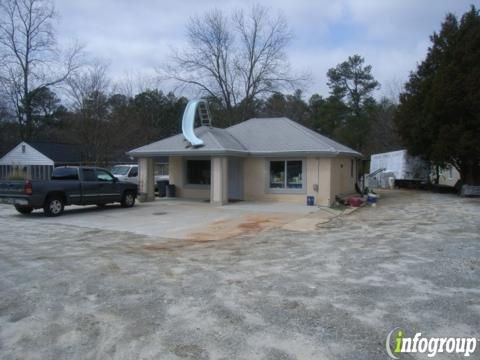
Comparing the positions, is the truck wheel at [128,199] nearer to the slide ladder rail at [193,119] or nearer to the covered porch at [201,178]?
the covered porch at [201,178]

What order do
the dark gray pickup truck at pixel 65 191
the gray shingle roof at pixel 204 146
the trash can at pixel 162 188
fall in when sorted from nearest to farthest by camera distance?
the dark gray pickup truck at pixel 65 191 < the gray shingle roof at pixel 204 146 < the trash can at pixel 162 188

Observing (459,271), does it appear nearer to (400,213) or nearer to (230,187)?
(400,213)

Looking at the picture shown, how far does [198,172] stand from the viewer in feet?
66.1

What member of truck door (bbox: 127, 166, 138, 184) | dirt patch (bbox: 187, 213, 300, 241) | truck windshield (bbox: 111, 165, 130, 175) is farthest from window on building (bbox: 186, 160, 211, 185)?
dirt patch (bbox: 187, 213, 300, 241)

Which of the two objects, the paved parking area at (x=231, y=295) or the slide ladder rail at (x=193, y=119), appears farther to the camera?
the slide ladder rail at (x=193, y=119)

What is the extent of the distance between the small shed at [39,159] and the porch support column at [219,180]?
682 inches

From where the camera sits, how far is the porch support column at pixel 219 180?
17047 mm

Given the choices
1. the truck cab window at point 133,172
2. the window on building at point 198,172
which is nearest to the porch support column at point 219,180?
the window on building at point 198,172

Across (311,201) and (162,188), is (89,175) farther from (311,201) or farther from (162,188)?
(311,201)

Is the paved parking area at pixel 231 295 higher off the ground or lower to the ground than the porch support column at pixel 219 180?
lower

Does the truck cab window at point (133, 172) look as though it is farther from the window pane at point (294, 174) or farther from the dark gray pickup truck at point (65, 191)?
the window pane at point (294, 174)

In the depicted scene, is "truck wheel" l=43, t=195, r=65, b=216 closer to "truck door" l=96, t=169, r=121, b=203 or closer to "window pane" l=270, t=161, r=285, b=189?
"truck door" l=96, t=169, r=121, b=203

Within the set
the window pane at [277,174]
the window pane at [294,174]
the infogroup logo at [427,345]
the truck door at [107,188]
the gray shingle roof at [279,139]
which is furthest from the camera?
the window pane at [277,174]

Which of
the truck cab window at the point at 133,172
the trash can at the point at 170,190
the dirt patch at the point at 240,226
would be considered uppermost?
the truck cab window at the point at 133,172
